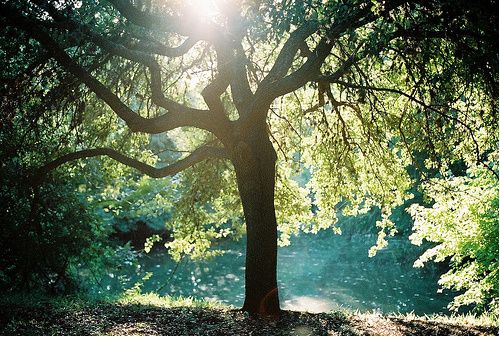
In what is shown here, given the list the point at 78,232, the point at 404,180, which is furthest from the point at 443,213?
the point at 78,232

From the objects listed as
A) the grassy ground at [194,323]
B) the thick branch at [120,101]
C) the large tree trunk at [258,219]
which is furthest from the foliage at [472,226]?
the thick branch at [120,101]

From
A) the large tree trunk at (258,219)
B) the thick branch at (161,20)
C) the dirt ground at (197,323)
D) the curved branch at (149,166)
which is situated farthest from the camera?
the curved branch at (149,166)

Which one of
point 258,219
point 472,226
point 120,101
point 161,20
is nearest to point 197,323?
point 258,219

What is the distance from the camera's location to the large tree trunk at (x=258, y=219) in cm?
777

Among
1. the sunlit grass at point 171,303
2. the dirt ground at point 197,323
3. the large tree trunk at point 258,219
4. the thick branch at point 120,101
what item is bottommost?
the dirt ground at point 197,323

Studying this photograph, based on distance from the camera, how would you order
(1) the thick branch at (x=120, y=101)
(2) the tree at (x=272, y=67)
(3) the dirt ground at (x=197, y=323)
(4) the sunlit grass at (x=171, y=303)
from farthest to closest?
(4) the sunlit grass at (x=171, y=303)
(1) the thick branch at (x=120, y=101)
(3) the dirt ground at (x=197, y=323)
(2) the tree at (x=272, y=67)

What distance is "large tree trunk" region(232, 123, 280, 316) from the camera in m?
7.77

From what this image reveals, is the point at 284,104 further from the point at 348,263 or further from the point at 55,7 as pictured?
the point at 348,263

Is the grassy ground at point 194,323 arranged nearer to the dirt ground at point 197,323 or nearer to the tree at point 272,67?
the dirt ground at point 197,323

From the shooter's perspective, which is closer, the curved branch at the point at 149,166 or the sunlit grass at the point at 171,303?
the curved branch at the point at 149,166

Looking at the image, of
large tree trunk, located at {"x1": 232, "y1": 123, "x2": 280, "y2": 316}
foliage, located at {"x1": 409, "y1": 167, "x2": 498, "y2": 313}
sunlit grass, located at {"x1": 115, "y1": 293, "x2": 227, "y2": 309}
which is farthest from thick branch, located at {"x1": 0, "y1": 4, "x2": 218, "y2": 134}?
foliage, located at {"x1": 409, "y1": 167, "x2": 498, "y2": 313}

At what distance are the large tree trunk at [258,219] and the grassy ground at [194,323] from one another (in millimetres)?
402

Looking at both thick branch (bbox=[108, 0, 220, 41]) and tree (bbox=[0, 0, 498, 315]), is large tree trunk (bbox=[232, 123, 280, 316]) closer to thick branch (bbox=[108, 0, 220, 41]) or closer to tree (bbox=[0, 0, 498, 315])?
tree (bbox=[0, 0, 498, 315])

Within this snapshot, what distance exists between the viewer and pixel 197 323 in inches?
277
